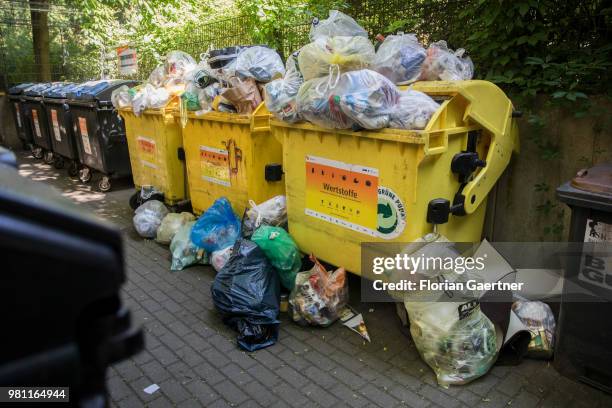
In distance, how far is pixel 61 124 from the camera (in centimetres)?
790

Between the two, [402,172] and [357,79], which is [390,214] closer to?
[402,172]

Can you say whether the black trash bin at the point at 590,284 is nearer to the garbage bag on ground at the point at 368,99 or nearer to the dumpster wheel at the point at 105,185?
the garbage bag on ground at the point at 368,99

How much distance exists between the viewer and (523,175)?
12.7 ft

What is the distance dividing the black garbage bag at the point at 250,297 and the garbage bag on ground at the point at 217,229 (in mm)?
727

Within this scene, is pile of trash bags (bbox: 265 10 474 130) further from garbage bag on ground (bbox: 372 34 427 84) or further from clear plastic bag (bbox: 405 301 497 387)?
clear plastic bag (bbox: 405 301 497 387)

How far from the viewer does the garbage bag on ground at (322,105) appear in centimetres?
300

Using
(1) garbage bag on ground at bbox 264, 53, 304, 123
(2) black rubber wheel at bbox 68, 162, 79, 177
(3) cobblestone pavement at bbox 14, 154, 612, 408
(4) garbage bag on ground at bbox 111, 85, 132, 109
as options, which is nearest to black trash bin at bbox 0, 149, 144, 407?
(3) cobblestone pavement at bbox 14, 154, 612, 408

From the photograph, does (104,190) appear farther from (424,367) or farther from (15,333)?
(15,333)

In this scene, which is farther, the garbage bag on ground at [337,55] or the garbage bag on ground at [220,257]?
the garbage bag on ground at [220,257]

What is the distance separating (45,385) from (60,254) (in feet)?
0.78

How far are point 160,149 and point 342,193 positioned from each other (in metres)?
2.84

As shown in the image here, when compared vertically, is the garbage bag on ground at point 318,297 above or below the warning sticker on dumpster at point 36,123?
below

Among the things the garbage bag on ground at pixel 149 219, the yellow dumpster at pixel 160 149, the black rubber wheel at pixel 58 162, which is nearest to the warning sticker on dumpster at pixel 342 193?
the garbage bag on ground at pixel 149 219

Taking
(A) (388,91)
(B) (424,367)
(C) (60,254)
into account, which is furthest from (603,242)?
(C) (60,254)
